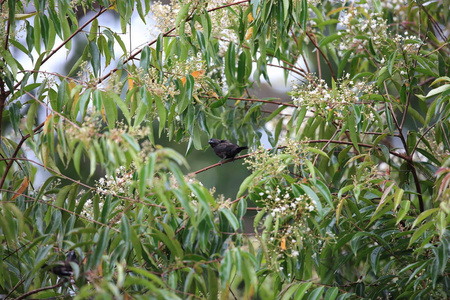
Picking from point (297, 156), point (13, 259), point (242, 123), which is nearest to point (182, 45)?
point (297, 156)

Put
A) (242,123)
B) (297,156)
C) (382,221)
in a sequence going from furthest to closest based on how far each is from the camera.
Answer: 1. (242,123)
2. (382,221)
3. (297,156)

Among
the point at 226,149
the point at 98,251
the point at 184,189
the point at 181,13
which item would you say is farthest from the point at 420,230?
the point at 226,149

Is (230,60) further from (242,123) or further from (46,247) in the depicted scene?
(46,247)

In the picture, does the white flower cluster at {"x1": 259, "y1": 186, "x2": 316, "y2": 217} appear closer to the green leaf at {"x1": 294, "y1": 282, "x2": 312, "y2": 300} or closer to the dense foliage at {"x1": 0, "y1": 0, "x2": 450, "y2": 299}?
the dense foliage at {"x1": 0, "y1": 0, "x2": 450, "y2": 299}

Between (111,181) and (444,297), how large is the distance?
159 cm

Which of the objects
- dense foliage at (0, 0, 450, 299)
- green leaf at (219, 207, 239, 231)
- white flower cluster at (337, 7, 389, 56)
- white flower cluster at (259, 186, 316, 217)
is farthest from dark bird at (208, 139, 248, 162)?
green leaf at (219, 207, 239, 231)

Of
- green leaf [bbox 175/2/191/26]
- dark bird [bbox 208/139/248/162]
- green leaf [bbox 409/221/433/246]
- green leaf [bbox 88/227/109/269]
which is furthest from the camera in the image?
dark bird [bbox 208/139/248/162]

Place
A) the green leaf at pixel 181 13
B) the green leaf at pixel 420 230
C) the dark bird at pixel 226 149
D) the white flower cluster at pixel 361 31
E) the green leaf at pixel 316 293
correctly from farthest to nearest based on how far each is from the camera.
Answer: the dark bird at pixel 226 149 < the white flower cluster at pixel 361 31 < the green leaf at pixel 181 13 < the green leaf at pixel 316 293 < the green leaf at pixel 420 230

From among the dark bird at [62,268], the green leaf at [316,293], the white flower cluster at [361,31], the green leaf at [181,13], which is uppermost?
the green leaf at [181,13]

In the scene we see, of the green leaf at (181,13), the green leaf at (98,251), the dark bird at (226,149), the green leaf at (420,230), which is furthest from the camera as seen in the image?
the dark bird at (226,149)

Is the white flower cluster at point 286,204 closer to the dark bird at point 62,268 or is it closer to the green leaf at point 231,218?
the green leaf at point 231,218

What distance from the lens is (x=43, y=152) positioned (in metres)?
1.96

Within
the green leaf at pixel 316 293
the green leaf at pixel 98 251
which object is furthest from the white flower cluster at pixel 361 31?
the green leaf at pixel 98 251

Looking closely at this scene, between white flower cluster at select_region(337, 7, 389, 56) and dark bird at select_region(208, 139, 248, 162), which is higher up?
white flower cluster at select_region(337, 7, 389, 56)
